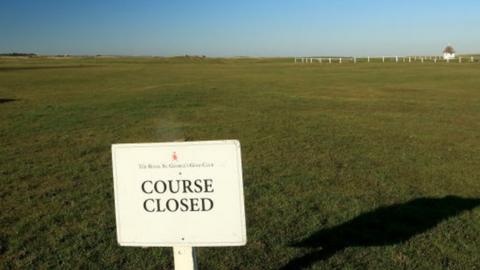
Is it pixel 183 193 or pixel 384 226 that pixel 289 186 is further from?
pixel 183 193

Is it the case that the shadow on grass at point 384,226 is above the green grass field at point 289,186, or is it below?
below

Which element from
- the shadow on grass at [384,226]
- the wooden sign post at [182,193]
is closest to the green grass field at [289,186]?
the shadow on grass at [384,226]

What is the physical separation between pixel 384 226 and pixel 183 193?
343 cm

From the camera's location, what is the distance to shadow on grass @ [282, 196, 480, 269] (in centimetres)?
542

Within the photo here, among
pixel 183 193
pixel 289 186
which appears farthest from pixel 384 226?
pixel 183 193

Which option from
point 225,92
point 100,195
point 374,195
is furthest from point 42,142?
point 225,92

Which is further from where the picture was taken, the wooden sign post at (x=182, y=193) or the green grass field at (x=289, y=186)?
the green grass field at (x=289, y=186)

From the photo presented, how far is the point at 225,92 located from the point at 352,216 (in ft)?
69.8

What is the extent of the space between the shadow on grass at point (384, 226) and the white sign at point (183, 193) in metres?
1.77

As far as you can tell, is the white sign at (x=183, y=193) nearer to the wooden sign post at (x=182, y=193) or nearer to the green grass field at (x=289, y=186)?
the wooden sign post at (x=182, y=193)

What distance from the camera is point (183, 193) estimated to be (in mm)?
3438

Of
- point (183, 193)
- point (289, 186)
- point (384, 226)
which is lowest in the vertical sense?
point (384, 226)

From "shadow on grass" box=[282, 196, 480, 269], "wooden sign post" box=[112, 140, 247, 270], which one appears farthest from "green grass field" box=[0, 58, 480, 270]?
"wooden sign post" box=[112, 140, 247, 270]

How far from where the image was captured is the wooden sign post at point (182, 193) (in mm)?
3400
